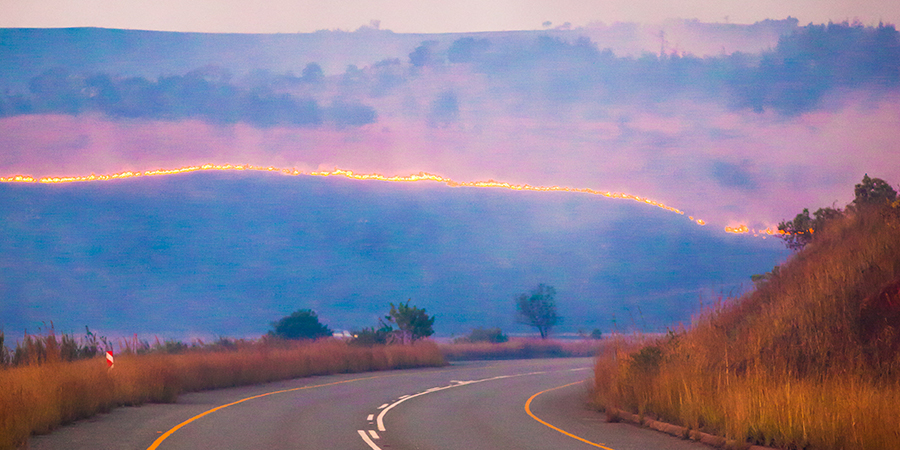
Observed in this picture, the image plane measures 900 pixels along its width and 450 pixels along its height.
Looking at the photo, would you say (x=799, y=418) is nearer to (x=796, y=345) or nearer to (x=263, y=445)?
(x=796, y=345)

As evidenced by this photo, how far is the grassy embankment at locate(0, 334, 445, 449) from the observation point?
1509 cm

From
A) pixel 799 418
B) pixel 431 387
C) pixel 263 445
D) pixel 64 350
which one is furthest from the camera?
pixel 431 387

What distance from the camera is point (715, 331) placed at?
1828 cm

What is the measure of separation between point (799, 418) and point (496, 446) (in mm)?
4928

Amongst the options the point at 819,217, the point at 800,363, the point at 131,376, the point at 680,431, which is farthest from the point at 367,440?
the point at 819,217

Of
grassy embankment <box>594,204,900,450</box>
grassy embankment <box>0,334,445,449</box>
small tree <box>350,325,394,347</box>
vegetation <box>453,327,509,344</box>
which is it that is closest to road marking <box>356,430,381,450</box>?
grassy embankment <box>0,334,445,449</box>

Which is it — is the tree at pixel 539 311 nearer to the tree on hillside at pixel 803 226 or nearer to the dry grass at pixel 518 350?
the dry grass at pixel 518 350

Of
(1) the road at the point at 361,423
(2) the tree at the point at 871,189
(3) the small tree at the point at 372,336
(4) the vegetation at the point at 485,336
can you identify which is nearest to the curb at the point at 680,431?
(1) the road at the point at 361,423

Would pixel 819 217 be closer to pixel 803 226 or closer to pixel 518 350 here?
pixel 803 226

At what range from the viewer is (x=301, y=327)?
67.5 m

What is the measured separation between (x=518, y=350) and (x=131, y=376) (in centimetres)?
5041

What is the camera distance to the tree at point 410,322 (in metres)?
57.6

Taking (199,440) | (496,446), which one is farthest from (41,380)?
(496,446)

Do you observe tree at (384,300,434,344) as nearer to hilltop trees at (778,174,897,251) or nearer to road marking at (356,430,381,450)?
hilltop trees at (778,174,897,251)
